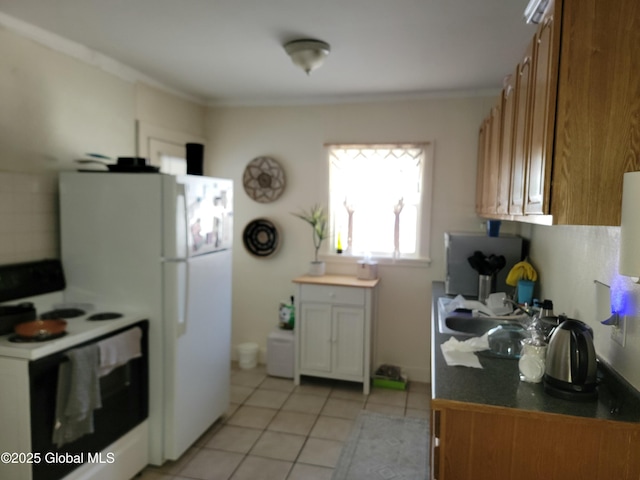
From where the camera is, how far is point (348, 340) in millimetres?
3475

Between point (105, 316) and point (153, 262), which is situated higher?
point (153, 262)

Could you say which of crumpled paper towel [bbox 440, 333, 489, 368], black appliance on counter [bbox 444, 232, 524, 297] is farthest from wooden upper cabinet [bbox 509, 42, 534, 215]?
black appliance on counter [bbox 444, 232, 524, 297]

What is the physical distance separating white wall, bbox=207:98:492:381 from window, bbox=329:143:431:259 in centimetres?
9

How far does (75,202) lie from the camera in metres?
2.42

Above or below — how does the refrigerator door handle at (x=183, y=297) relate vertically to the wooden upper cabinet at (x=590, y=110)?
below

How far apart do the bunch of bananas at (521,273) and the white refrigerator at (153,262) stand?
6.40 ft

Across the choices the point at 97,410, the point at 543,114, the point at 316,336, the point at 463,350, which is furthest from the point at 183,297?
the point at 543,114

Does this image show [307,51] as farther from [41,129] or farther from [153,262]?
[41,129]

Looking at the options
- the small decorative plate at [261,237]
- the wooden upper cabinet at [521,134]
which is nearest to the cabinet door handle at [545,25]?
the wooden upper cabinet at [521,134]

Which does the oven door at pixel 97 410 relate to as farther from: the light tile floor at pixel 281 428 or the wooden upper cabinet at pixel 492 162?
the wooden upper cabinet at pixel 492 162

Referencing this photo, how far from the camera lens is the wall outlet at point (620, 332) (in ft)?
4.63

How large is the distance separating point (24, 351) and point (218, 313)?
1220 mm

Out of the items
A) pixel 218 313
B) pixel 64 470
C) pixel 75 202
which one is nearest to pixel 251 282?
pixel 218 313

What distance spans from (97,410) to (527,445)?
6.03ft
